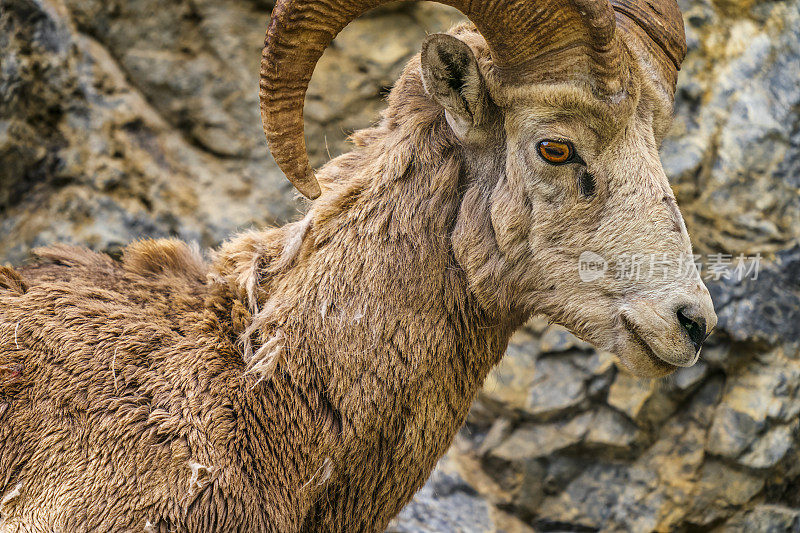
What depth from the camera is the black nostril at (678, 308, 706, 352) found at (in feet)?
11.2

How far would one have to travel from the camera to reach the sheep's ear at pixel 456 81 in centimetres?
359

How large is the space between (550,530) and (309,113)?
4.75m

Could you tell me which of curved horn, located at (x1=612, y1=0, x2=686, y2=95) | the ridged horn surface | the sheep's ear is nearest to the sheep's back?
the ridged horn surface

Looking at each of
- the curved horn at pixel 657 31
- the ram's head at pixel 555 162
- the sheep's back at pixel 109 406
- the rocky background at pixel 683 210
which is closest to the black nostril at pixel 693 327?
the ram's head at pixel 555 162

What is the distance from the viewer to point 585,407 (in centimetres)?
653

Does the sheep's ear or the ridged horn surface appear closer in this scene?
the ridged horn surface

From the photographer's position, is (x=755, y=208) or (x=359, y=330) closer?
(x=359, y=330)

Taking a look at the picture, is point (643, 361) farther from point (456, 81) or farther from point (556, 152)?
point (456, 81)

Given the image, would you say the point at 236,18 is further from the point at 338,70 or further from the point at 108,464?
the point at 108,464

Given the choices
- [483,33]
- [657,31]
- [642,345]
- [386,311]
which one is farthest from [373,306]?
[657,31]

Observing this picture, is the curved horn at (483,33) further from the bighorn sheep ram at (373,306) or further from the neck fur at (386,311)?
the neck fur at (386,311)

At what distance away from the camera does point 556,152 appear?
357cm

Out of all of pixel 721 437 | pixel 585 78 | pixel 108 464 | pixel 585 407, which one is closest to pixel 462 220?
pixel 585 78

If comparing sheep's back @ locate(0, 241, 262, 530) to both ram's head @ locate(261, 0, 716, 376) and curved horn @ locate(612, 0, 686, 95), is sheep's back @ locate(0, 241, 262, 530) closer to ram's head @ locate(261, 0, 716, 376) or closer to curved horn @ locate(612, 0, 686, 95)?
ram's head @ locate(261, 0, 716, 376)
